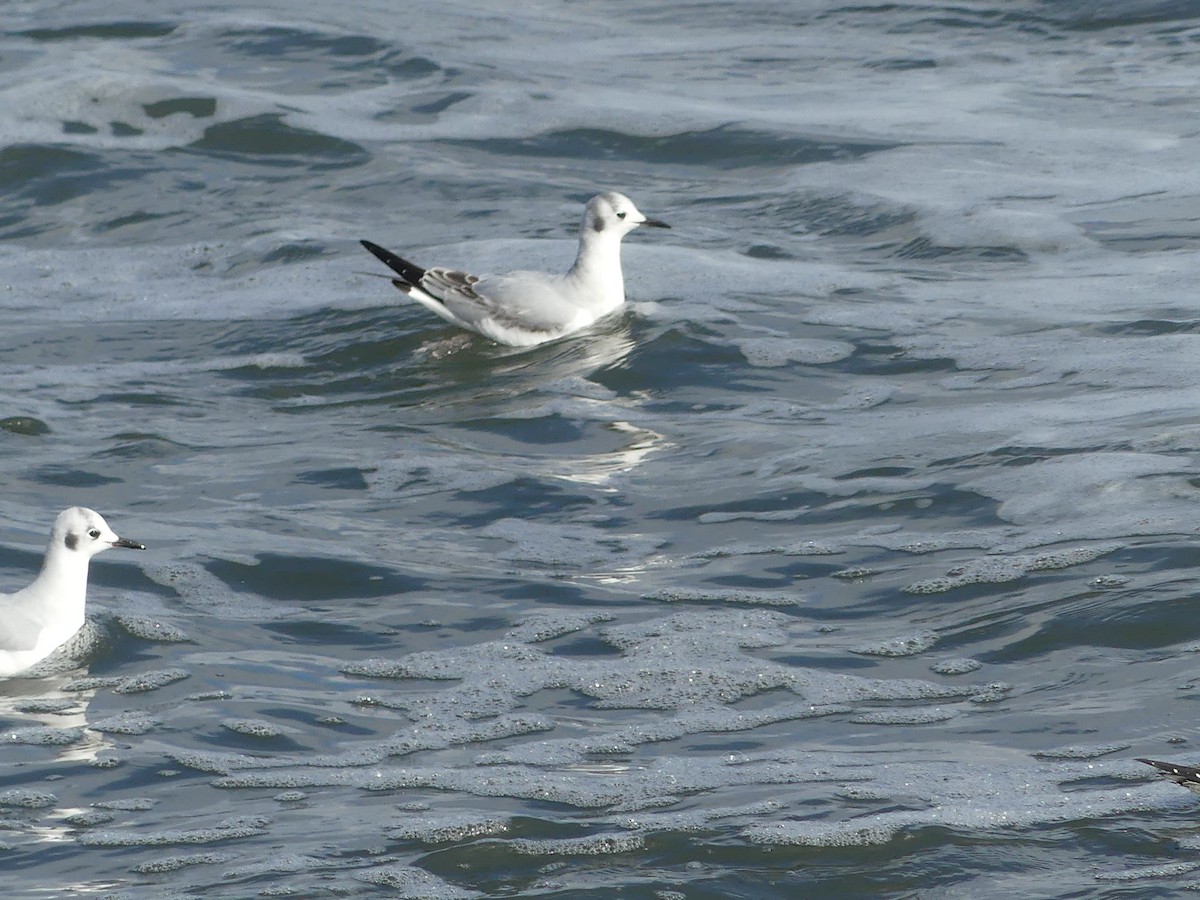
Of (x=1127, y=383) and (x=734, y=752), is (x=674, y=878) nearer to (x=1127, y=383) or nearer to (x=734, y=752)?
(x=734, y=752)

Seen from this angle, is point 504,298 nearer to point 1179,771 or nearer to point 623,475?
point 623,475

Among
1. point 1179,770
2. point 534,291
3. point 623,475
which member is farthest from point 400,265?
point 1179,770

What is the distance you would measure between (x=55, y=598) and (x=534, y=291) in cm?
448

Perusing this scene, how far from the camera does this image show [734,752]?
5641mm

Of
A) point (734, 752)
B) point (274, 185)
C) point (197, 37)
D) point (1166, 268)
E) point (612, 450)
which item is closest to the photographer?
point (734, 752)

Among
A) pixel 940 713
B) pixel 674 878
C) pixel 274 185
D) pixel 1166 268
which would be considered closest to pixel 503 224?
pixel 274 185

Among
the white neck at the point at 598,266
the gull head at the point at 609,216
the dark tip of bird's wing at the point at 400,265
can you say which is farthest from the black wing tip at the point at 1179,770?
the dark tip of bird's wing at the point at 400,265

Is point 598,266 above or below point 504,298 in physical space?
above

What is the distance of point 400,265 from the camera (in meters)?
10.8

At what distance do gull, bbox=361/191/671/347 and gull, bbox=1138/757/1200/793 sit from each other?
6100 mm

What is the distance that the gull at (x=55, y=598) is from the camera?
645 cm

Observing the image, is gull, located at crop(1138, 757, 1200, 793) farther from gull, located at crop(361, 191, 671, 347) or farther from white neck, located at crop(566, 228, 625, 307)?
white neck, located at crop(566, 228, 625, 307)

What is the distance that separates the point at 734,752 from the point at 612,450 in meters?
3.23

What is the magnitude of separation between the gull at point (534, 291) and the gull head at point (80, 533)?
3949 millimetres
